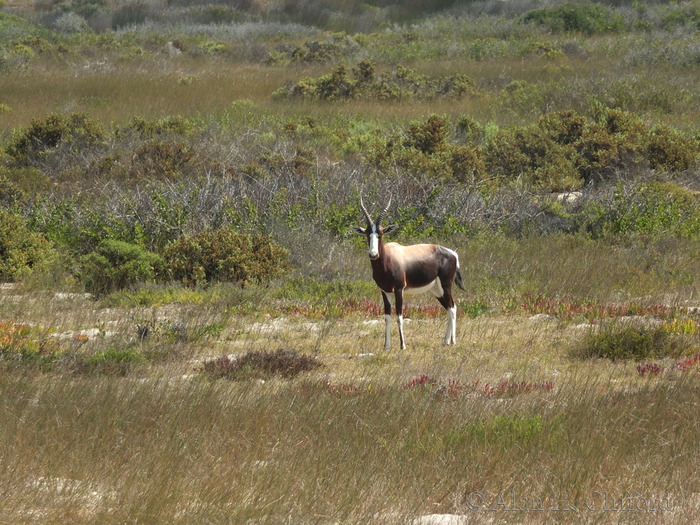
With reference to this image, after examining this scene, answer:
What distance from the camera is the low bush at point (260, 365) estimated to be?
845cm

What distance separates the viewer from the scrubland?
5.57 m

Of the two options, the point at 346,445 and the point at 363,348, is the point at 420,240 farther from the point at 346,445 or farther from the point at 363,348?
the point at 346,445

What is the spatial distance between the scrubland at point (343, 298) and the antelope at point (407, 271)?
1.34 feet

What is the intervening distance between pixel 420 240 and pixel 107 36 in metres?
31.4

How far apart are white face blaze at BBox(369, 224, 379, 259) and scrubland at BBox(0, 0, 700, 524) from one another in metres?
1.10

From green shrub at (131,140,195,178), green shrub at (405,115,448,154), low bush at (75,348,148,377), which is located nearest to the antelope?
low bush at (75,348,148,377)

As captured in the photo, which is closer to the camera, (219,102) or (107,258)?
(107,258)

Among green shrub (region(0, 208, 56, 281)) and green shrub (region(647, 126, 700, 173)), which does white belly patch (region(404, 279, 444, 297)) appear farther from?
green shrub (region(647, 126, 700, 173))

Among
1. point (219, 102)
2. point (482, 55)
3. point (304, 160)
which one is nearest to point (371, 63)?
point (219, 102)

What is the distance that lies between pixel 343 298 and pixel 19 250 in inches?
185

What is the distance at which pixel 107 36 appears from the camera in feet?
136

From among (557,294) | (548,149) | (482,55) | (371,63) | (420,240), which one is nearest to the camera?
(557,294)

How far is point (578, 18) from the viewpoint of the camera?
136ft

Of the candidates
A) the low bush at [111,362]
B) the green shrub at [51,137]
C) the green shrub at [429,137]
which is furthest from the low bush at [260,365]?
the green shrub at [51,137]
